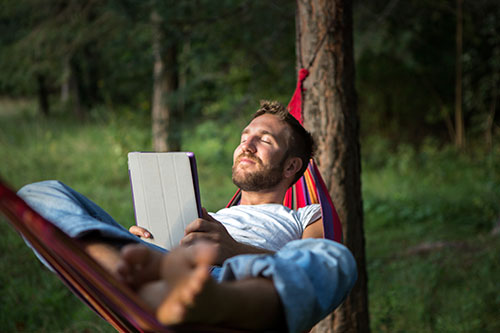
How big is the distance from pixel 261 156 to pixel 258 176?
8 cm

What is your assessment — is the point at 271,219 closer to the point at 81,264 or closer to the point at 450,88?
the point at 81,264

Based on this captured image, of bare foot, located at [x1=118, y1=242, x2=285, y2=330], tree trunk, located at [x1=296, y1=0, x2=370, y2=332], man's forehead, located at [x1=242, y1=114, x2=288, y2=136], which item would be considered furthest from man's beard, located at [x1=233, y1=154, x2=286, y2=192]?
bare foot, located at [x1=118, y1=242, x2=285, y2=330]

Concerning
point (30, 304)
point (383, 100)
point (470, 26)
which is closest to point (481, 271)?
point (30, 304)

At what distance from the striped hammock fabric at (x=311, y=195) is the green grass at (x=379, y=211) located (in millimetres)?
1066

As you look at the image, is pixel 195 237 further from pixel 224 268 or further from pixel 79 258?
pixel 79 258

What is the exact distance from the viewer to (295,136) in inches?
77.9

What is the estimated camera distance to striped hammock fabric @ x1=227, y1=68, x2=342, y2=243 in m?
1.73

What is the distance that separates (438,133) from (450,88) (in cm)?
83

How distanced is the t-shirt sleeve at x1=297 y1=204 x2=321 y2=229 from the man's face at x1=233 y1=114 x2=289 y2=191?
0.16 meters

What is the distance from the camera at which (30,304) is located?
9.59ft

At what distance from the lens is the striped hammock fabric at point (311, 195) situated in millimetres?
1732

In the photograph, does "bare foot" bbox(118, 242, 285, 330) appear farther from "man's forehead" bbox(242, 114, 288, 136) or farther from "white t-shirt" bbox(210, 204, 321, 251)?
"man's forehead" bbox(242, 114, 288, 136)

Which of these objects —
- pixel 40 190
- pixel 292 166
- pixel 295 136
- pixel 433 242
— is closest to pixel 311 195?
pixel 292 166

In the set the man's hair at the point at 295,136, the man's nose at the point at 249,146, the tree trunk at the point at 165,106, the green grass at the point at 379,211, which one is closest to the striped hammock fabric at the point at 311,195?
the man's hair at the point at 295,136
